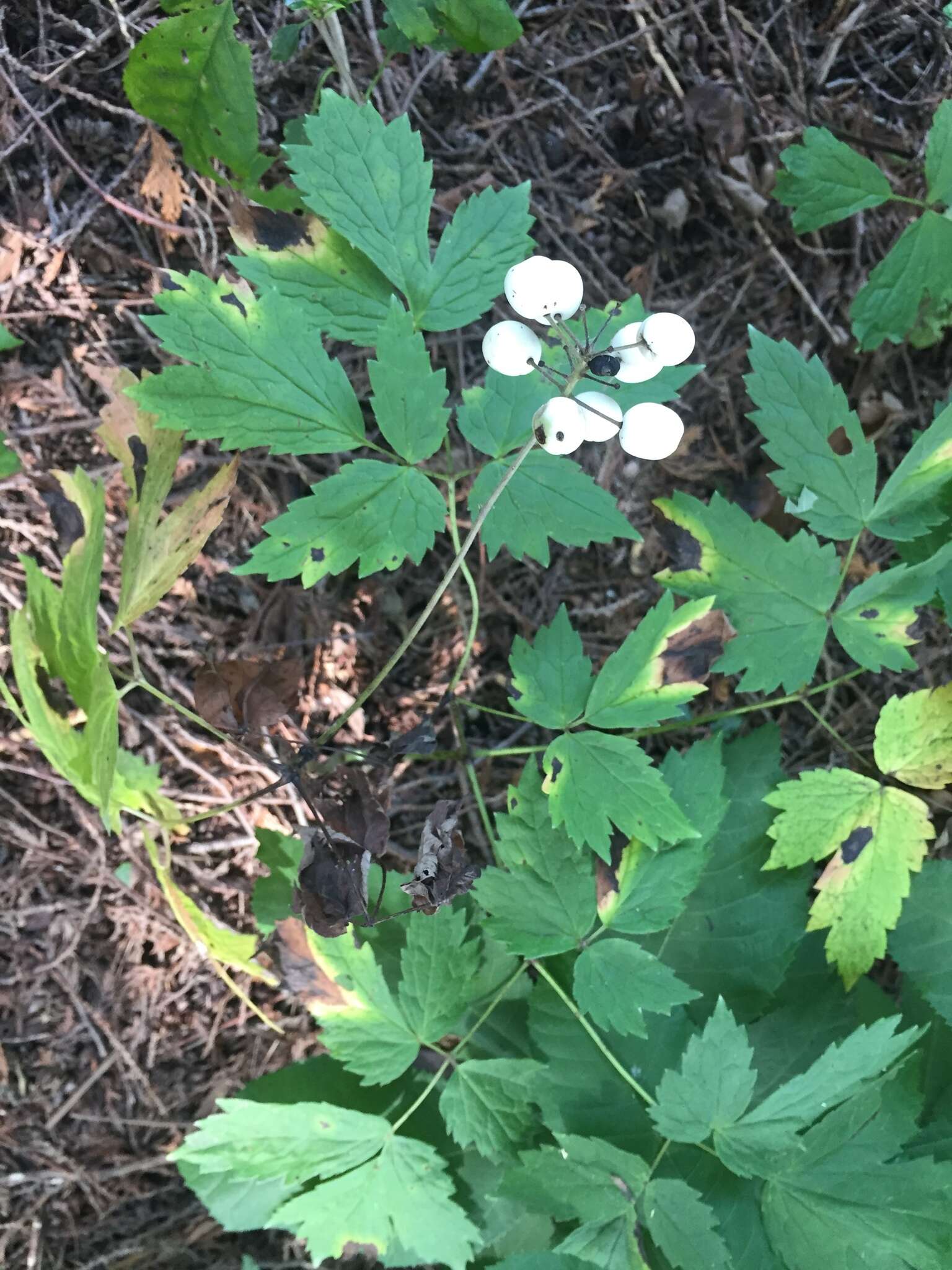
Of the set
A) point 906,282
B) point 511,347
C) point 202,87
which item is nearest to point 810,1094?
point 511,347

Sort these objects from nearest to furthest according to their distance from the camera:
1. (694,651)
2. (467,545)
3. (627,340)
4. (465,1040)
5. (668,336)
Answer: (668,336) → (627,340) → (467,545) → (694,651) → (465,1040)

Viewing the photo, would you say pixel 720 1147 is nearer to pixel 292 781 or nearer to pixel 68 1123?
pixel 292 781

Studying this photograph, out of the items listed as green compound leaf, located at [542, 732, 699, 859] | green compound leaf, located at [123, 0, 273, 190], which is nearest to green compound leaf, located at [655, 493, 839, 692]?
green compound leaf, located at [542, 732, 699, 859]

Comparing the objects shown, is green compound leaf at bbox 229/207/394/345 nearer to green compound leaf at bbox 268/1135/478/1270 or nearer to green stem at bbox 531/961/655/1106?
green stem at bbox 531/961/655/1106

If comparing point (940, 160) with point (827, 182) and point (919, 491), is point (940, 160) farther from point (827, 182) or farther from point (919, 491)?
point (919, 491)

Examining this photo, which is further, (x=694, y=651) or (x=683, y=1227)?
(x=694, y=651)

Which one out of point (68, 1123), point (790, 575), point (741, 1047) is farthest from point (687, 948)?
point (68, 1123)
